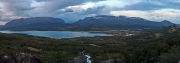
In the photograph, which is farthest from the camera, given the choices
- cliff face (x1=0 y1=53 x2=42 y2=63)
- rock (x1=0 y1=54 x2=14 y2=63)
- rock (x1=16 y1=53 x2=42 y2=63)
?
rock (x1=16 y1=53 x2=42 y2=63)

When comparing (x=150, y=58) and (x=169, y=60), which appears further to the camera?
(x=150, y=58)

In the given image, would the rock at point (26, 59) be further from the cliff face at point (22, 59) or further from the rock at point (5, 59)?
the rock at point (5, 59)

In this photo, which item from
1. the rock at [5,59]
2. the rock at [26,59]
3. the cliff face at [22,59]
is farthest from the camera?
the rock at [26,59]

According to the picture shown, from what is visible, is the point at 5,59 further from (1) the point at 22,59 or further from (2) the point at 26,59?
(2) the point at 26,59

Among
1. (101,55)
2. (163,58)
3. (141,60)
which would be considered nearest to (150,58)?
(141,60)

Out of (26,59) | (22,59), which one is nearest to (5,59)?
(22,59)

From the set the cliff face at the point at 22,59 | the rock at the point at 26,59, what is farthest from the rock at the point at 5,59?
the rock at the point at 26,59

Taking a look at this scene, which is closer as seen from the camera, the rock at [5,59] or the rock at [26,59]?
the rock at [5,59]

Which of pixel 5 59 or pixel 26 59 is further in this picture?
pixel 26 59

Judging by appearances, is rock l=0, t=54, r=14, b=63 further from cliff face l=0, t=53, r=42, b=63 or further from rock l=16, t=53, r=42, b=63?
rock l=16, t=53, r=42, b=63

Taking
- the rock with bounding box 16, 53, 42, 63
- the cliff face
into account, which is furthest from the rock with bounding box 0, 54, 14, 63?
the rock with bounding box 16, 53, 42, 63

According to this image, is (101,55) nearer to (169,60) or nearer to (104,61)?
(104,61)
